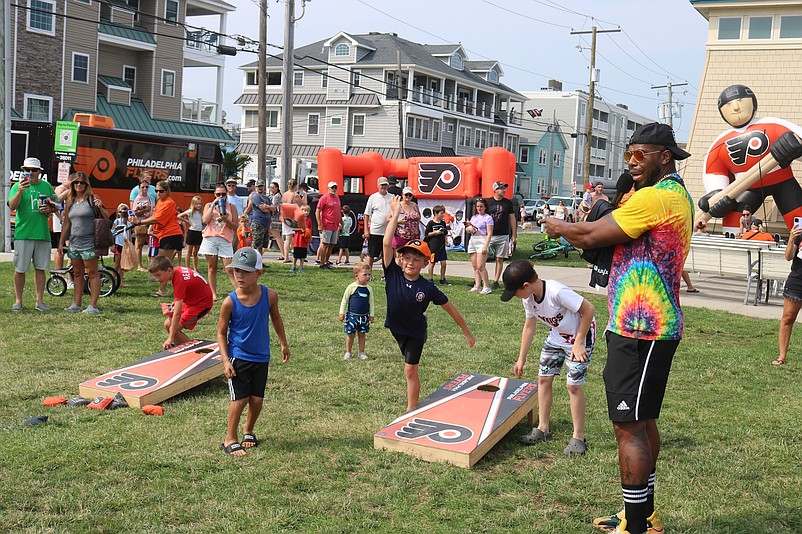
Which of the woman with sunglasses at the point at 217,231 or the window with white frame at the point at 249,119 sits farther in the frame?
the window with white frame at the point at 249,119

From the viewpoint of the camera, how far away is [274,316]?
6.20 m

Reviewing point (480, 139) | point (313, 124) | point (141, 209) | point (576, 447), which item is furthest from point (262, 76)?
point (480, 139)

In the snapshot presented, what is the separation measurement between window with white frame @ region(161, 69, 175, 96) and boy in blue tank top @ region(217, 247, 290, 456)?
37322 millimetres

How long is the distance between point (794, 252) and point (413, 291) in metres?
5.16

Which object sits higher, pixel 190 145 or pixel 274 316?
pixel 190 145

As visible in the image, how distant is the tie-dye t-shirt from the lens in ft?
13.1

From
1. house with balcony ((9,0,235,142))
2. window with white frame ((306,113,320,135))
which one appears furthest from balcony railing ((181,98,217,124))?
window with white frame ((306,113,320,135))

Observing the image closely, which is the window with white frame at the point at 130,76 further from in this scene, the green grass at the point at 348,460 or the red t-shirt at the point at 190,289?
the red t-shirt at the point at 190,289

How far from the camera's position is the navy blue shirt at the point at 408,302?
6.64 metres

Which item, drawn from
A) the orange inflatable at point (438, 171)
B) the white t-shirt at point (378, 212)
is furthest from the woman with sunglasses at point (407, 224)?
the orange inflatable at point (438, 171)

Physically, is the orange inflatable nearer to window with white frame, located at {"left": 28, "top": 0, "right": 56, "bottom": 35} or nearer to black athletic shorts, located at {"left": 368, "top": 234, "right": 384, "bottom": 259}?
black athletic shorts, located at {"left": 368, "top": 234, "right": 384, "bottom": 259}

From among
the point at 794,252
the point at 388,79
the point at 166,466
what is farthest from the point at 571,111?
the point at 166,466

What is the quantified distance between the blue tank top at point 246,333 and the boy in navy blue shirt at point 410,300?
1135mm

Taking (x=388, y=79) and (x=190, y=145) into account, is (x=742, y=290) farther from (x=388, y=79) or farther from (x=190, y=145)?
(x=388, y=79)
